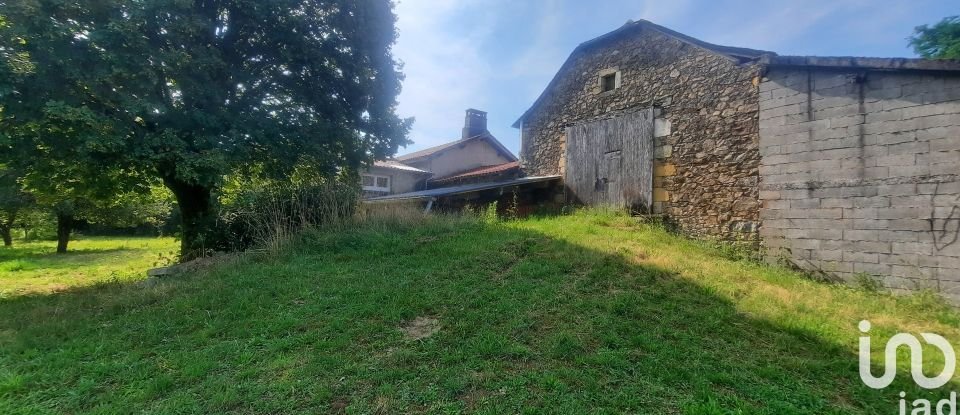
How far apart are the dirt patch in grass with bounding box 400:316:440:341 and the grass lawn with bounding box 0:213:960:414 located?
2 cm

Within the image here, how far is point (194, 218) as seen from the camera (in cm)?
884

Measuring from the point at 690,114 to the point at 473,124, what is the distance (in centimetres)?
1415

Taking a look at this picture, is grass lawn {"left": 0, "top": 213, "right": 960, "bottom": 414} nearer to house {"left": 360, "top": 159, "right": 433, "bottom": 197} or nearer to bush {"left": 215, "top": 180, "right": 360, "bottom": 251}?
bush {"left": 215, "top": 180, "right": 360, "bottom": 251}

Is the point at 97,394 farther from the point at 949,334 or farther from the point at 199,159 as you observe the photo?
the point at 949,334

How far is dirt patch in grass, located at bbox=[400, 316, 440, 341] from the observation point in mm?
3959

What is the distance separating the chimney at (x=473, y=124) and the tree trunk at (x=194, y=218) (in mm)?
14324

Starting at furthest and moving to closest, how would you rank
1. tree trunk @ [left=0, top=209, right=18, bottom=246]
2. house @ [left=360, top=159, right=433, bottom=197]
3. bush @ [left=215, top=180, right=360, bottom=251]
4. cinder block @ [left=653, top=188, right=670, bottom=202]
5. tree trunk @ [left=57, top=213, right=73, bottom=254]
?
1. house @ [left=360, top=159, right=433, bottom=197]
2. tree trunk @ [left=0, top=209, right=18, bottom=246]
3. tree trunk @ [left=57, top=213, right=73, bottom=254]
4. cinder block @ [left=653, top=188, right=670, bottom=202]
5. bush @ [left=215, top=180, right=360, bottom=251]

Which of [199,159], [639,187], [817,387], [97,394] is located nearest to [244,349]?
[97,394]

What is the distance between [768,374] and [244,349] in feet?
14.6

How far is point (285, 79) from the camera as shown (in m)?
8.94

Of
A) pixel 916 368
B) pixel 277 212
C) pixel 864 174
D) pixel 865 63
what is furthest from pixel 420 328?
pixel 865 63

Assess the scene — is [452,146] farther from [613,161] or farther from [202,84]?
[202,84]

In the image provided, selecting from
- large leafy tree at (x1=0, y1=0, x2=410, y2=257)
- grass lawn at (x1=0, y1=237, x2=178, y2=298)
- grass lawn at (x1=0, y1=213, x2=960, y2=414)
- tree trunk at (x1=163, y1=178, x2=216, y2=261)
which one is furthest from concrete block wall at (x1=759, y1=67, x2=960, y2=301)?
grass lawn at (x1=0, y1=237, x2=178, y2=298)

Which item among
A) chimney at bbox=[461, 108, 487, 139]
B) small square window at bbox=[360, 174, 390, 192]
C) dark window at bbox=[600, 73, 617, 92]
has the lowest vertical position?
small square window at bbox=[360, 174, 390, 192]
